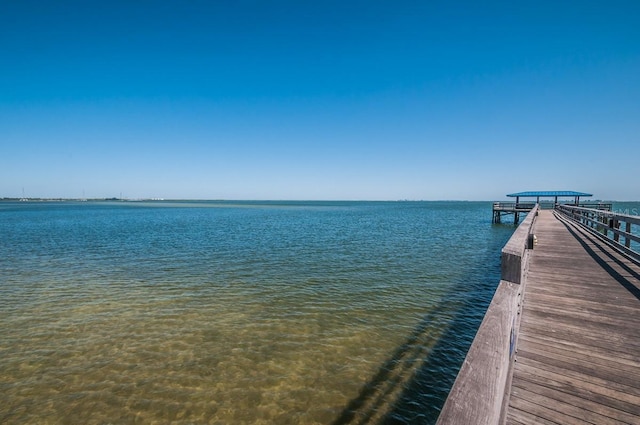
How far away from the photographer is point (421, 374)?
240 inches

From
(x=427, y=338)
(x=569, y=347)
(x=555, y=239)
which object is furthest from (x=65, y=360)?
(x=555, y=239)

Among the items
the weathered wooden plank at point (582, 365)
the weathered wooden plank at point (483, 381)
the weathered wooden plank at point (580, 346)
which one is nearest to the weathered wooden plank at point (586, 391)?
the weathered wooden plank at point (582, 365)

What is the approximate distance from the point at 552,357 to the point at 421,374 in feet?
9.14

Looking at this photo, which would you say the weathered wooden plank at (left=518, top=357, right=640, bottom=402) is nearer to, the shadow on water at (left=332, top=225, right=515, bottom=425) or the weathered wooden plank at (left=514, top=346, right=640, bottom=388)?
the weathered wooden plank at (left=514, top=346, right=640, bottom=388)

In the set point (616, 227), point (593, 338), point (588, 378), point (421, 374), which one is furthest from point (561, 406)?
point (616, 227)

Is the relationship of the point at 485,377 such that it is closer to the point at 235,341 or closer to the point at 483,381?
the point at 483,381

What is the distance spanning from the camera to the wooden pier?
194 cm

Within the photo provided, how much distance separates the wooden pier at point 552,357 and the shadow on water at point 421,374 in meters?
1.99

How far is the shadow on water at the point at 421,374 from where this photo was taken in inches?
198

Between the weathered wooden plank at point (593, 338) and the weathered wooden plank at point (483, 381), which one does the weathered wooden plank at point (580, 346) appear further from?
the weathered wooden plank at point (483, 381)

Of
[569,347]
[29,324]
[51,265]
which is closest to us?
[569,347]

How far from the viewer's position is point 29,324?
27.4 feet

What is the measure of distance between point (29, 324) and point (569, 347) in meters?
12.3

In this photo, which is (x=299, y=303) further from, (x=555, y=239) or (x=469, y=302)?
(x=555, y=239)
